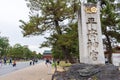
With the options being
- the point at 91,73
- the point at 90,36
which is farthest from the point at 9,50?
the point at 91,73

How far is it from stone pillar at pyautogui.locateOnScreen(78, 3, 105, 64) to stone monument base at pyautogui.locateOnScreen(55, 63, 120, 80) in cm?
292

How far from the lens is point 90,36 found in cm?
1819

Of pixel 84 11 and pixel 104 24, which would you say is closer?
pixel 84 11

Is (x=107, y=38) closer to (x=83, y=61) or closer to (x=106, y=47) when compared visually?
(x=106, y=47)

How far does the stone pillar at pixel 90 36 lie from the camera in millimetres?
18031

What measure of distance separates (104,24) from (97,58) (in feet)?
49.5

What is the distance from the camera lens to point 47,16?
110 feet

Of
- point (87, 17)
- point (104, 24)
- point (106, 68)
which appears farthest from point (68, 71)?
point (104, 24)

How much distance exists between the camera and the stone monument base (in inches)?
549

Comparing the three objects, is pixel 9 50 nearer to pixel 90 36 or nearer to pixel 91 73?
pixel 90 36

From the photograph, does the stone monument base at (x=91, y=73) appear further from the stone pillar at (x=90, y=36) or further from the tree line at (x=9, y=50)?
the tree line at (x=9, y=50)

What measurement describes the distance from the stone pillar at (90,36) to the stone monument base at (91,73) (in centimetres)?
292

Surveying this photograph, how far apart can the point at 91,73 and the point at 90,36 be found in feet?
14.9

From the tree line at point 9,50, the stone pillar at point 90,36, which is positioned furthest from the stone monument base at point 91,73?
the tree line at point 9,50
